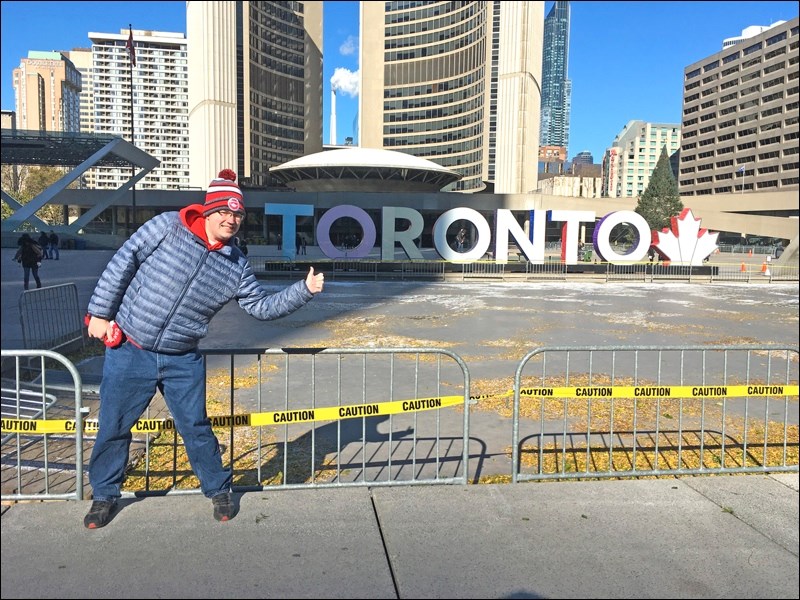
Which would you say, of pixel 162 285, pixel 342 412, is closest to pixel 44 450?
Answer: pixel 162 285

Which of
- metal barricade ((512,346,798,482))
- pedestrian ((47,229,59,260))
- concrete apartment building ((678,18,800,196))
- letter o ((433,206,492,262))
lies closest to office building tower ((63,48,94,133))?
pedestrian ((47,229,59,260))

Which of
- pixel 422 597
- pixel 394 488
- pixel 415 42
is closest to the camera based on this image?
pixel 422 597

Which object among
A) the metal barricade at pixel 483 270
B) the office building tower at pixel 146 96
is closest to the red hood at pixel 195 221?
the metal barricade at pixel 483 270

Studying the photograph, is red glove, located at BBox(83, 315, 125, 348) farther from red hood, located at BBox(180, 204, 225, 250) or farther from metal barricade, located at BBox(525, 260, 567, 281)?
metal barricade, located at BBox(525, 260, 567, 281)

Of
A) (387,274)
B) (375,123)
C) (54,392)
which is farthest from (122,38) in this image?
(54,392)

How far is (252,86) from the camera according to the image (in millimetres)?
108938

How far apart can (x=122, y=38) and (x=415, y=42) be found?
6644 centimetres

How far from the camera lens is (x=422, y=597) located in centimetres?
306

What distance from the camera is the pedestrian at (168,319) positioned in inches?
143

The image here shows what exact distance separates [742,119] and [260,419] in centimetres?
12248

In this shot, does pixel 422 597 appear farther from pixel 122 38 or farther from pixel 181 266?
pixel 122 38

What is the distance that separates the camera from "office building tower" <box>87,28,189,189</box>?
139 metres

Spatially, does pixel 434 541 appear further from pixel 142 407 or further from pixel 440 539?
pixel 142 407

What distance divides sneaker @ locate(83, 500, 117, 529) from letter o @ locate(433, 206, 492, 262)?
1003 inches
